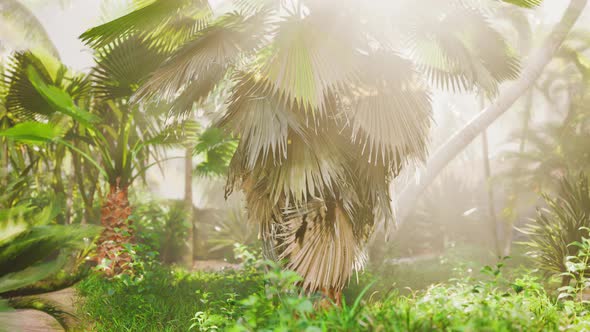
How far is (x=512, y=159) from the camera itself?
54.2 feet

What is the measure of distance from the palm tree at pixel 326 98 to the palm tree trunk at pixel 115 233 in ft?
7.33

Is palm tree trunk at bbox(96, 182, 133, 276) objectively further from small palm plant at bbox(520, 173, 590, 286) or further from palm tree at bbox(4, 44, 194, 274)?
small palm plant at bbox(520, 173, 590, 286)

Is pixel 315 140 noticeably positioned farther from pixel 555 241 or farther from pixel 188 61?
pixel 555 241

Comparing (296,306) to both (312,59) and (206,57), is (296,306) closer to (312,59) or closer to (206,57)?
(312,59)

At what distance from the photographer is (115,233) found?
266 inches

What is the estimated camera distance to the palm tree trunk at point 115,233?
666cm

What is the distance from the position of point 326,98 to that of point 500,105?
557cm

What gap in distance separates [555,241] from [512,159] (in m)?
11.0

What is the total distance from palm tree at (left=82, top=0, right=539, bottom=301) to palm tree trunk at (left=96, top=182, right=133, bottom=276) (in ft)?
A: 7.33

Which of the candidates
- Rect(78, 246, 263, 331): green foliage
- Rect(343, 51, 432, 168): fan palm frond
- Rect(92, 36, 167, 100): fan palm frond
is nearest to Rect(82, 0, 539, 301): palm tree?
Rect(343, 51, 432, 168): fan palm frond

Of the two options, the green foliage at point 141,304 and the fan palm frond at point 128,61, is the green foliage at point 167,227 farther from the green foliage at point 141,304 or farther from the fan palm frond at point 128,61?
the fan palm frond at point 128,61

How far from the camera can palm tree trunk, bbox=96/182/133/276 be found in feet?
21.8

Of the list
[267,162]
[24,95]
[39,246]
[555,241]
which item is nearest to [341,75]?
[267,162]

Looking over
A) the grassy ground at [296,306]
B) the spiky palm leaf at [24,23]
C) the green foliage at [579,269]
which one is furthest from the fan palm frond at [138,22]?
the spiky palm leaf at [24,23]
